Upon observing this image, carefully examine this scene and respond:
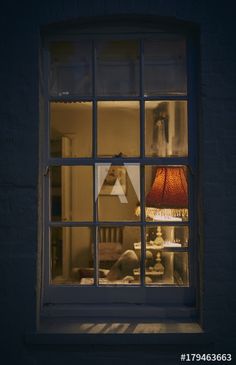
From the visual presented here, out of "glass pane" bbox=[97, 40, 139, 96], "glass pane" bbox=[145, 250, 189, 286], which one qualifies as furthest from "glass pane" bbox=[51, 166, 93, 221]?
"glass pane" bbox=[97, 40, 139, 96]

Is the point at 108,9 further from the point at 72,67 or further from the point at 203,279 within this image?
the point at 203,279

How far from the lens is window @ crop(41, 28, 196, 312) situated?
4.56 meters

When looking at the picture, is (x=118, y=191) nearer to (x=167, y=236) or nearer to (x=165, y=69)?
(x=167, y=236)

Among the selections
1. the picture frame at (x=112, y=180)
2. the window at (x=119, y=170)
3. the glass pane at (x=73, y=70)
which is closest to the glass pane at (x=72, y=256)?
the window at (x=119, y=170)

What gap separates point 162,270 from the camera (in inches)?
180

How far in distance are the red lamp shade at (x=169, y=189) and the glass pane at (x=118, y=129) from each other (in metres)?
0.27

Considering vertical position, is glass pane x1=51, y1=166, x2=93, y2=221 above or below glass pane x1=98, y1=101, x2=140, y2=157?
below

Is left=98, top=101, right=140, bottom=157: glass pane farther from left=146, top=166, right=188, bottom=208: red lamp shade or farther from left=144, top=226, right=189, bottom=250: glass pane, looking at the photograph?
left=144, top=226, right=189, bottom=250: glass pane

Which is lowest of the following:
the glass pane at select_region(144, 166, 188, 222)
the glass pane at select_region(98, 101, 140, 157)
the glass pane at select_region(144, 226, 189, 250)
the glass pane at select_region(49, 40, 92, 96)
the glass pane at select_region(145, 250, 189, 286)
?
the glass pane at select_region(145, 250, 189, 286)

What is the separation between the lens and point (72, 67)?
4.66m

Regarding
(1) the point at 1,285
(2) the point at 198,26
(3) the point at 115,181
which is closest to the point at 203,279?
(3) the point at 115,181

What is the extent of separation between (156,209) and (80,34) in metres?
1.52

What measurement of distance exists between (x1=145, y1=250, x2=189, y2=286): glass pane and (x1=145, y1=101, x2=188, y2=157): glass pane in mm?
782

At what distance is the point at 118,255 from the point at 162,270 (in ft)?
1.21
